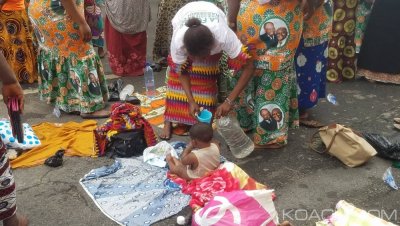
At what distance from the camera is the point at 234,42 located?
12.2 feet

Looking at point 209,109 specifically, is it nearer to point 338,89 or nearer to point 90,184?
point 90,184

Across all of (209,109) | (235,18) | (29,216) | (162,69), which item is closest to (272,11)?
(235,18)

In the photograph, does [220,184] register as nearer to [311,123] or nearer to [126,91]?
[311,123]

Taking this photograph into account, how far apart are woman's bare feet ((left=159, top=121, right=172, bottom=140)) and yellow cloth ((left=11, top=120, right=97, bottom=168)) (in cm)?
63

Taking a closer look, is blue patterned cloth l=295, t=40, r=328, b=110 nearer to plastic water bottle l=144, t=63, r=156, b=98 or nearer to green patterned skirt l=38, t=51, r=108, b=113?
plastic water bottle l=144, t=63, r=156, b=98

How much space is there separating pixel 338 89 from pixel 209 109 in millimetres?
2125

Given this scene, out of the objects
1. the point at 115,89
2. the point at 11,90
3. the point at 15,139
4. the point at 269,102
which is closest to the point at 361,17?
the point at 269,102

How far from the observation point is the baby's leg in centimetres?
366

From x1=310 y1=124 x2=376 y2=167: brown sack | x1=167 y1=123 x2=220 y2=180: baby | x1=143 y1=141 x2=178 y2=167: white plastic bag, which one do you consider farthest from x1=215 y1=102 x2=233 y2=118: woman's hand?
x1=310 y1=124 x2=376 y2=167: brown sack

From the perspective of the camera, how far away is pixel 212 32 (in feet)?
11.9

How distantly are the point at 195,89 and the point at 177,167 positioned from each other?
0.85 meters

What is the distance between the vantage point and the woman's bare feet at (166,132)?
444 centimetres
